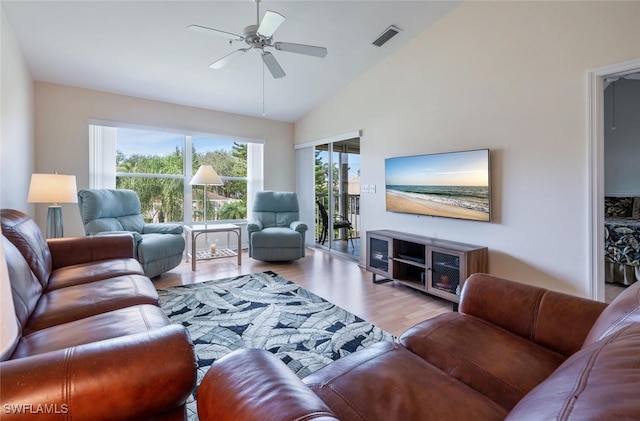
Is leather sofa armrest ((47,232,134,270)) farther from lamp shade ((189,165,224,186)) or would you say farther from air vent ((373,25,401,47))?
air vent ((373,25,401,47))

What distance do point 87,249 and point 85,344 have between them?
178 centimetres

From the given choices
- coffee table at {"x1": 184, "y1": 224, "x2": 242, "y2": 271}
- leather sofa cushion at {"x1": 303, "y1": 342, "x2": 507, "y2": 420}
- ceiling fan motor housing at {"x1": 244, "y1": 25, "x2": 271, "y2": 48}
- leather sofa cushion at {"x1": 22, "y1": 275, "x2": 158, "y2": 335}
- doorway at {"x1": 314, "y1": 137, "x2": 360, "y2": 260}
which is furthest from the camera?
doorway at {"x1": 314, "y1": 137, "x2": 360, "y2": 260}

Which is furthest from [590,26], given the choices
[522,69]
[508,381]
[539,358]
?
[508,381]

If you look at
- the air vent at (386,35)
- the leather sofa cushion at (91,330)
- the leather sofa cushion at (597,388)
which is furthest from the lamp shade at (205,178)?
the leather sofa cushion at (597,388)

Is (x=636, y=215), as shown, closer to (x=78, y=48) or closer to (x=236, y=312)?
(x=236, y=312)

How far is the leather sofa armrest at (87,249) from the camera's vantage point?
2.31 m

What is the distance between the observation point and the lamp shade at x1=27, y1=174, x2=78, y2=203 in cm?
274

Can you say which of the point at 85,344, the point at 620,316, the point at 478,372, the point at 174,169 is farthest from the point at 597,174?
the point at 174,169

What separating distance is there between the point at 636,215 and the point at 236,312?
534 cm

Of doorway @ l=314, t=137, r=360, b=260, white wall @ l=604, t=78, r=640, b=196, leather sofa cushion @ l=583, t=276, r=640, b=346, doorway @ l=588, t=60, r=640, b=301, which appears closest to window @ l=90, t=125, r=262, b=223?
doorway @ l=314, t=137, r=360, b=260

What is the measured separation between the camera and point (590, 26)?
2.27m

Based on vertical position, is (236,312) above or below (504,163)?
below

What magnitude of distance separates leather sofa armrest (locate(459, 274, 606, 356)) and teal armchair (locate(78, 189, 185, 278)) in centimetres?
315

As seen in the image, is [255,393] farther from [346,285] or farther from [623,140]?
[623,140]
